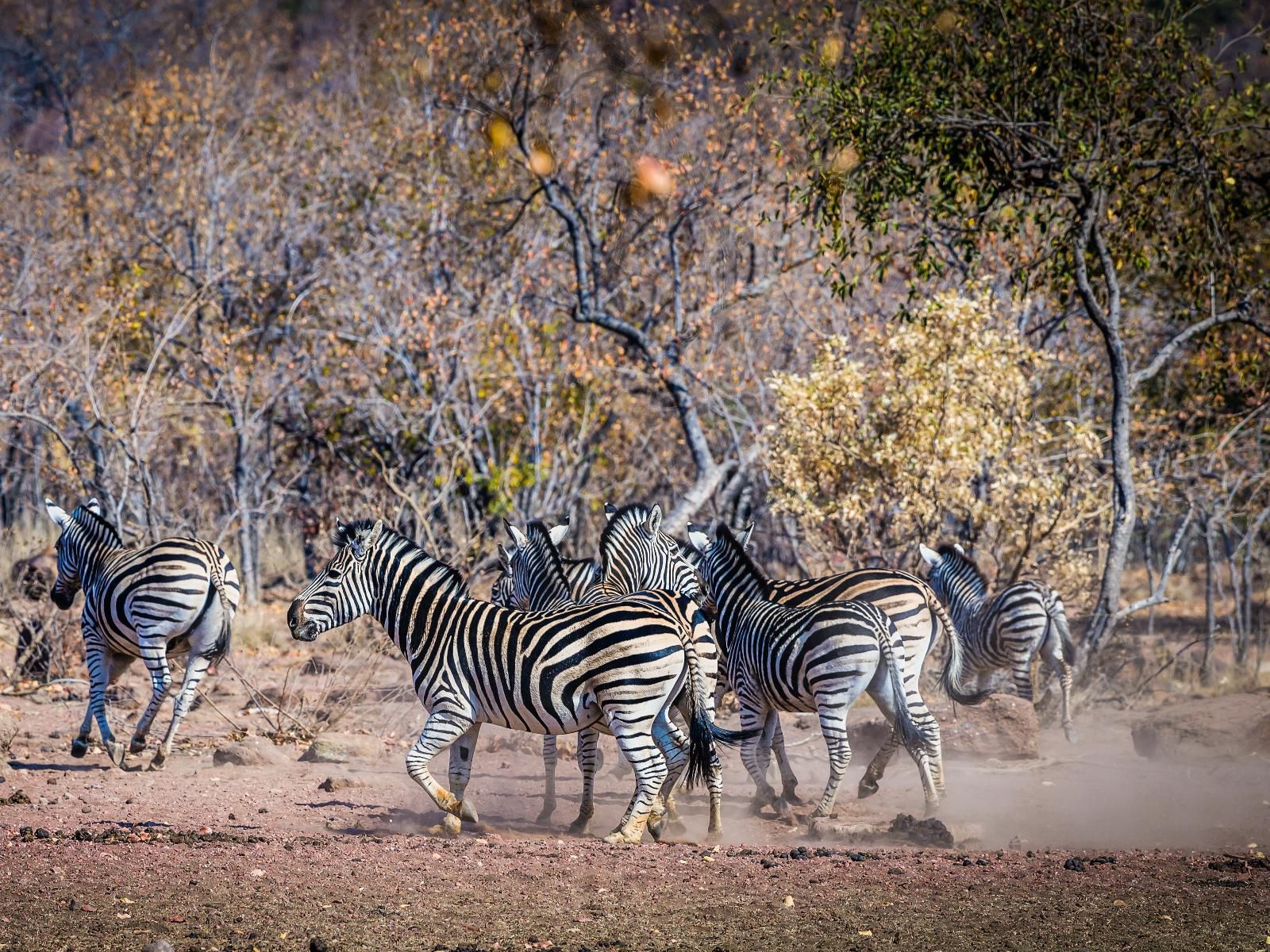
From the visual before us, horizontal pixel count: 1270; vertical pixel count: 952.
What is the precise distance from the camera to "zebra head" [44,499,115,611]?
1102cm

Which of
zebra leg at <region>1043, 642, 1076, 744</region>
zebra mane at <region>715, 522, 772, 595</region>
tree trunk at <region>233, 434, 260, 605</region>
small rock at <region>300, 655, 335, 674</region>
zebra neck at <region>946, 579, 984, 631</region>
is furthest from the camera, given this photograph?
tree trunk at <region>233, 434, 260, 605</region>

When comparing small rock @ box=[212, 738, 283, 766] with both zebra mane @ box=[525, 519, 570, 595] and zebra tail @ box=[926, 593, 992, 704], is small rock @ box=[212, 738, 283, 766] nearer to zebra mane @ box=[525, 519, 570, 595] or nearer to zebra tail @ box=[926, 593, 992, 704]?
zebra mane @ box=[525, 519, 570, 595]

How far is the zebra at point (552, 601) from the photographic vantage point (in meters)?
8.90

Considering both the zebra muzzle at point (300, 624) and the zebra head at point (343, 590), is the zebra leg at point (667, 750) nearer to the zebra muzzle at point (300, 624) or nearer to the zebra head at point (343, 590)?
the zebra head at point (343, 590)

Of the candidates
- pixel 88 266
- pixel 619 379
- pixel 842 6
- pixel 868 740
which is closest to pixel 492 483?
pixel 619 379

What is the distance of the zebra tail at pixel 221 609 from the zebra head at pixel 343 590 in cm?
210

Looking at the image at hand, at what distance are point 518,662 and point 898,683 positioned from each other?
2.49m

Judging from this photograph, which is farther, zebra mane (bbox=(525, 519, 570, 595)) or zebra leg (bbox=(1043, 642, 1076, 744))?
zebra leg (bbox=(1043, 642, 1076, 744))

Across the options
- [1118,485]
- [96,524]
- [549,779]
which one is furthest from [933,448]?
[96,524]

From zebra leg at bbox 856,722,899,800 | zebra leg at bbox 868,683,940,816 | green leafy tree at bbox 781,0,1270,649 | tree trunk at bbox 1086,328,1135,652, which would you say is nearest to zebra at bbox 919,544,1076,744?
tree trunk at bbox 1086,328,1135,652

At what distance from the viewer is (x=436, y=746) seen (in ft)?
26.6

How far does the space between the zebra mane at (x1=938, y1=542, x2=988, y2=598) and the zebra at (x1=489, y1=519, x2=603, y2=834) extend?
350 centimetres

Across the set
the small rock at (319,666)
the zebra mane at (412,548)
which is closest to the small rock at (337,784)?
the zebra mane at (412,548)

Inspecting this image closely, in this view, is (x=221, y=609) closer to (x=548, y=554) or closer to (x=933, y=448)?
(x=548, y=554)
